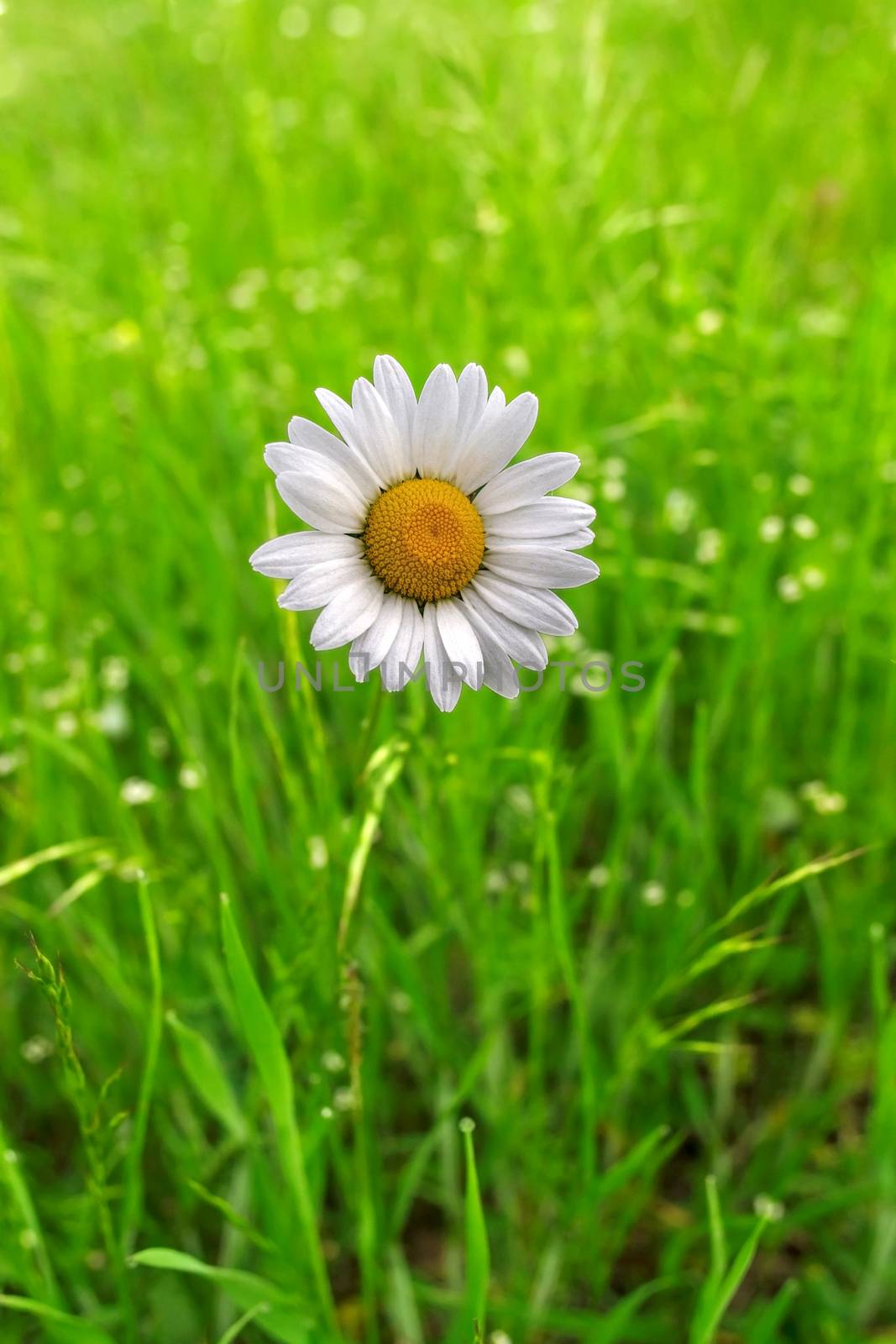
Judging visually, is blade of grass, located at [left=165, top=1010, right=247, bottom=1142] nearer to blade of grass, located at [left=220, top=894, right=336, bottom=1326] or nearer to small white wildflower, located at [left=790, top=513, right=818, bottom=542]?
blade of grass, located at [left=220, top=894, right=336, bottom=1326]

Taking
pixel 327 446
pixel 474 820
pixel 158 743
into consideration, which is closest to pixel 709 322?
pixel 474 820

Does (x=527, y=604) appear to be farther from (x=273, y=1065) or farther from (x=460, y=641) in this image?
(x=273, y=1065)

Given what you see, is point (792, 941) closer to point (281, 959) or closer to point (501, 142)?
point (281, 959)

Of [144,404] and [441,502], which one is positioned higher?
[144,404]

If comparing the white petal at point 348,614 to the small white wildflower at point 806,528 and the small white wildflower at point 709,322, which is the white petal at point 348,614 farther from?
the small white wildflower at point 709,322

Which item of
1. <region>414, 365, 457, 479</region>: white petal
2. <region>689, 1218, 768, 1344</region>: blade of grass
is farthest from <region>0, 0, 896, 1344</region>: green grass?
<region>414, 365, 457, 479</region>: white petal

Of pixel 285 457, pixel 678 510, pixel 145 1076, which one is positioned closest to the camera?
pixel 285 457

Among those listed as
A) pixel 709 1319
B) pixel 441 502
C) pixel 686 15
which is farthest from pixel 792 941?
pixel 686 15
